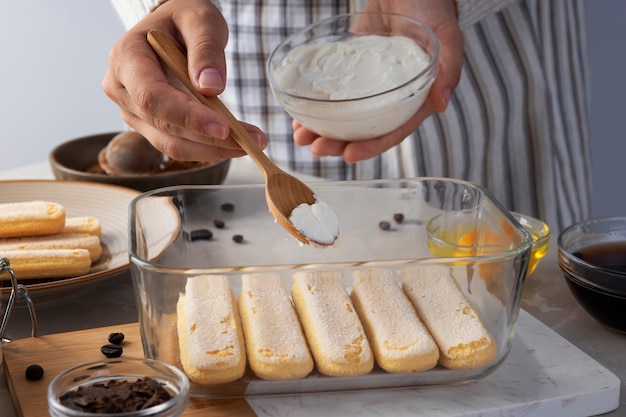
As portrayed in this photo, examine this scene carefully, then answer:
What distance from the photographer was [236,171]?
5.85 feet

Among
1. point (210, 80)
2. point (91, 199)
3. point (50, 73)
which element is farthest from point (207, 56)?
point (50, 73)

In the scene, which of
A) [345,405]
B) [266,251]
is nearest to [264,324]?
[345,405]

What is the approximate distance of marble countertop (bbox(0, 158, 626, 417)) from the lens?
34.8 inches

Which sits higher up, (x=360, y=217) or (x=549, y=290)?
(x=360, y=217)

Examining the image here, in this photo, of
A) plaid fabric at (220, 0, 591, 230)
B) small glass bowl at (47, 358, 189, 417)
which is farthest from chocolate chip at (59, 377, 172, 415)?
plaid fabric at (220, 0, 591, 230)

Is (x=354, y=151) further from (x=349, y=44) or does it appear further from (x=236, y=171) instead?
(x=236, y=171)

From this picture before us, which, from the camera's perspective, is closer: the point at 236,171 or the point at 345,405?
the point at 345,405

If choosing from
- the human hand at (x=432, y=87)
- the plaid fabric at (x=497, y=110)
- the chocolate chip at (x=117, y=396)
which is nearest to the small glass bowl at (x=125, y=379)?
the chocolate chip at (x=117, y=396)

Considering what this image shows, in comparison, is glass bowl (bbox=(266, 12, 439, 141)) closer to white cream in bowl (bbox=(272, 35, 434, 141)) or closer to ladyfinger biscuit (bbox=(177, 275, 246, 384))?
white cream in bowl (bbox=(272, 35, 434, 141))

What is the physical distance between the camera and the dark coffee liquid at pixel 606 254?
1099 millimetres

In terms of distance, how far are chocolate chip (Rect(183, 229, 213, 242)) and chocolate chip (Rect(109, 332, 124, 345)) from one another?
19 cm

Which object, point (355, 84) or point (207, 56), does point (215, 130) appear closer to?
point (207, 56)

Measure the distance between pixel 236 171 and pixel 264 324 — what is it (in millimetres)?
906

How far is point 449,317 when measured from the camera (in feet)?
3.05
